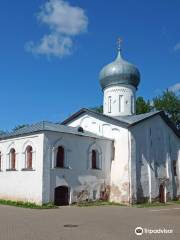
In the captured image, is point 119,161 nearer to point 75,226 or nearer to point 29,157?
point 29,157

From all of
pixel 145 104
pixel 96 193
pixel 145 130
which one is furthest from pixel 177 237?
pixel 145 104

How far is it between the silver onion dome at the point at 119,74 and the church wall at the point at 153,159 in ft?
12.7

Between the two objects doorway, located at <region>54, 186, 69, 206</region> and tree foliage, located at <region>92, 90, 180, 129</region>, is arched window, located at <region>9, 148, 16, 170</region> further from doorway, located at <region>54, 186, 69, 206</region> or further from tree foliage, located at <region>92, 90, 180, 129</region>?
tree foliage, located at <region>92, 90, 180, 129</region>

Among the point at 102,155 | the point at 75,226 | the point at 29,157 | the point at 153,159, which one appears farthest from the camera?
the point at 153,159

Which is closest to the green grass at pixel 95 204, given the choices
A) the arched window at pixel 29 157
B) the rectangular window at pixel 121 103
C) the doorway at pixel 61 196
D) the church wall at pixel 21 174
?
the doorway at pixel 61 196

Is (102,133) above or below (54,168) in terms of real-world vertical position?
above

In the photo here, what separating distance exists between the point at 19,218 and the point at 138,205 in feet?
33.7

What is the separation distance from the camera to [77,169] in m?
22.8

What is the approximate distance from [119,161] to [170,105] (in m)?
17.1

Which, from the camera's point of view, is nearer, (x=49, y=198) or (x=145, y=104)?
(x=49, y=198)

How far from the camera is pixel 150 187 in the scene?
25.2 metres

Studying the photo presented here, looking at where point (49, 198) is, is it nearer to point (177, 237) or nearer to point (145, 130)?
point (145, 130)

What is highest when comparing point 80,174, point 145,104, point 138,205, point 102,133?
point 145,104

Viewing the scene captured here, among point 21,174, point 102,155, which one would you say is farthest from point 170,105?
point 21,174
